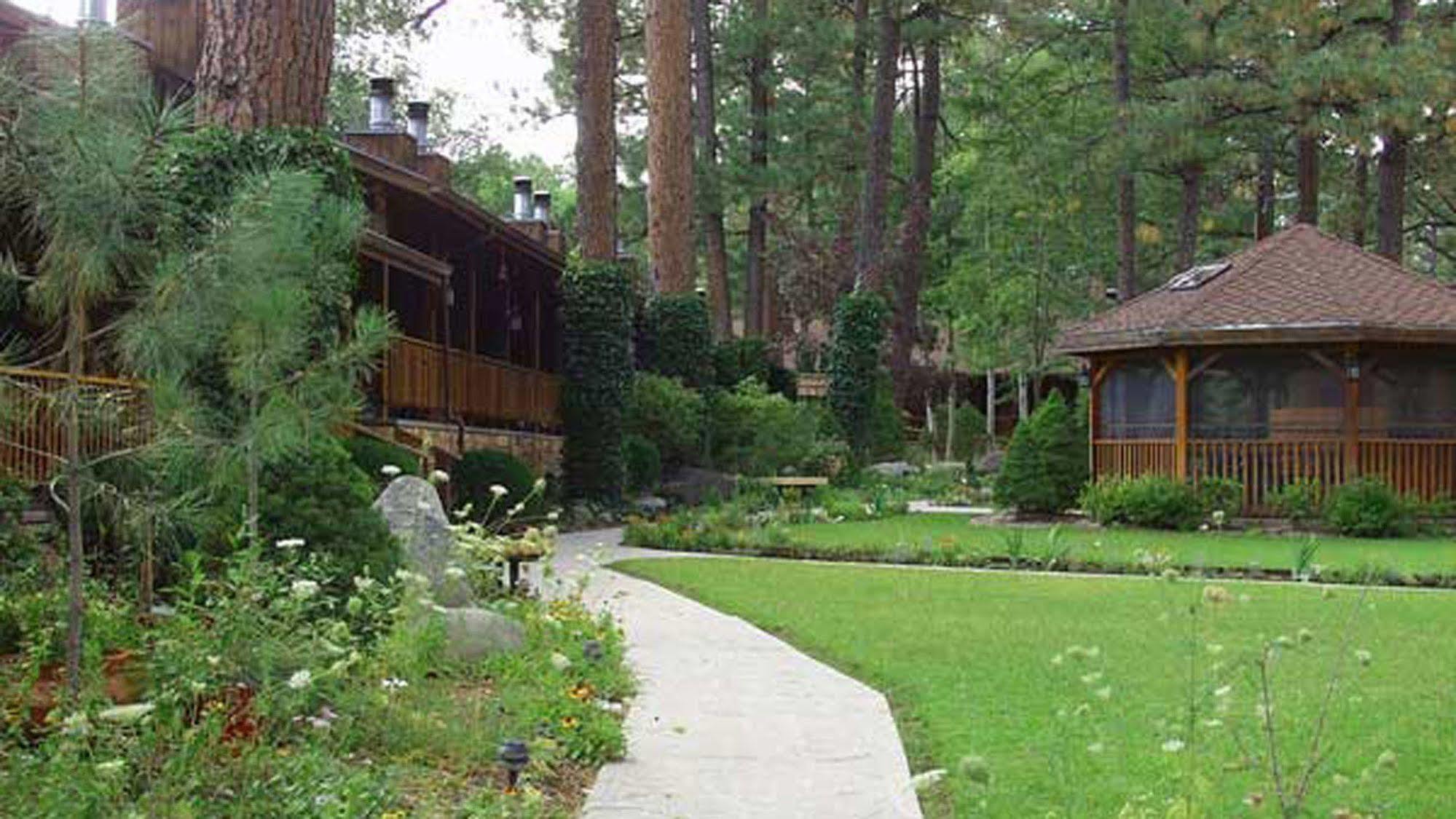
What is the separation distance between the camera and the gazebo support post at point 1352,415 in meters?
20.5

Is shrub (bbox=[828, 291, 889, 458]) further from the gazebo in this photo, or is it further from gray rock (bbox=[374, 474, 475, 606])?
gray rock (bbox=[374, 474, 475, 606])

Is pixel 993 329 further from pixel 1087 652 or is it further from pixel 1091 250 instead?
pixel 1087 652

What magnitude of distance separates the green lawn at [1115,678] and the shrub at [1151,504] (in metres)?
7.23

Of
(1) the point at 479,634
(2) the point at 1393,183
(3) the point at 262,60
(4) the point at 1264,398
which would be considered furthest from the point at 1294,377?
(1) the point at 479,634

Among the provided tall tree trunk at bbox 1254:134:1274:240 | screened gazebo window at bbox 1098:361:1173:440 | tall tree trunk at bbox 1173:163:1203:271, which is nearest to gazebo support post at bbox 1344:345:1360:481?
screened gazebo window at bbox 1098:361:1173:440

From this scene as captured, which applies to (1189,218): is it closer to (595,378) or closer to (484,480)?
(595,378)

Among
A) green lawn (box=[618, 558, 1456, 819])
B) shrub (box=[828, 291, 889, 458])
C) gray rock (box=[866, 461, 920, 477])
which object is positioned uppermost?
shrub (box=[828, 291, 889, 458])

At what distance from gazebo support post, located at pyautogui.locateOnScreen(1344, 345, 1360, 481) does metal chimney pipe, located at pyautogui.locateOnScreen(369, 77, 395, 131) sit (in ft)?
44.1

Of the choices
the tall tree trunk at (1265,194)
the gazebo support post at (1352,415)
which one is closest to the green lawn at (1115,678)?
the gazebo support post at (1352,415)

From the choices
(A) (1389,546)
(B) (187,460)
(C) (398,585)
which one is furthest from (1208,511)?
(B) (187,460)

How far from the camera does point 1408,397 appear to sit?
819 inches

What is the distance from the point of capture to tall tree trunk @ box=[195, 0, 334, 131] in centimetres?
1048

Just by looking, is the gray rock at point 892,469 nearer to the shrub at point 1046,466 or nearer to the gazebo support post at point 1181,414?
the shrub at point 1046,466

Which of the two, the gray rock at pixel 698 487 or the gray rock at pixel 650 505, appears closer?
the gray rock at pixel 650 505
